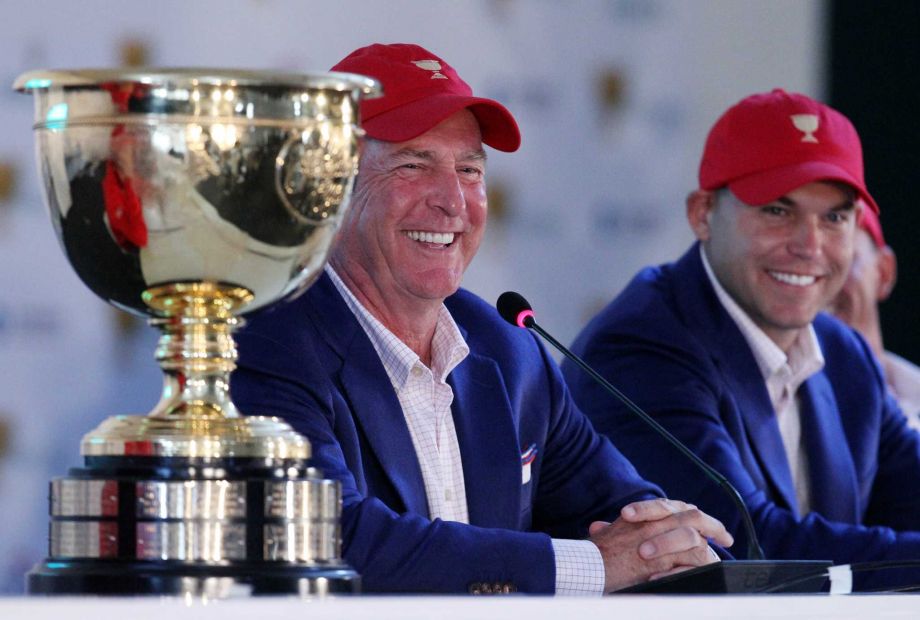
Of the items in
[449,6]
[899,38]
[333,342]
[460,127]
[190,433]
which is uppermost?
[899,38]

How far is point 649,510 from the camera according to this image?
2.02 meters

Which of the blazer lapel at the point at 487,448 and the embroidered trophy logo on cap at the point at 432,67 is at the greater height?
the embroidered trophy logo on cap at the point at 432,67

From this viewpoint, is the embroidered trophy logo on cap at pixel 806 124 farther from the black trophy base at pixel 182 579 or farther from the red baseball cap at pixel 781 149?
the black trophy base at pixel 182 579

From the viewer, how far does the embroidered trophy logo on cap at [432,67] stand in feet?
7.22

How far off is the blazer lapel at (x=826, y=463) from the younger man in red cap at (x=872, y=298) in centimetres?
76

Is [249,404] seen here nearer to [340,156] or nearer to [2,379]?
[340,156]

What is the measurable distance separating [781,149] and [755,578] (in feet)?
4.93

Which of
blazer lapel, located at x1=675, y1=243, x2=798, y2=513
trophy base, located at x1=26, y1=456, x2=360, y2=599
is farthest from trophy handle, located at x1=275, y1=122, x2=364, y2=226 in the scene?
blazer lapel, located at x1=675, y1=243, x2=798, y2=513

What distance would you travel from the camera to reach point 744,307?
3.03m

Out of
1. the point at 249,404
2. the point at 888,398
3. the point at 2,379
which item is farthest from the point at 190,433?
the point at 888,398

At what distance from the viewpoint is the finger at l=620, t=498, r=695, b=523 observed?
201 centimetres

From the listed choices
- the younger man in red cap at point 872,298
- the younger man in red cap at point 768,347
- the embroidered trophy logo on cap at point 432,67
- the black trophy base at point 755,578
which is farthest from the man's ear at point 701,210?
the black trophy base at point 755,578

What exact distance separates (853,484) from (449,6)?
4.06ft

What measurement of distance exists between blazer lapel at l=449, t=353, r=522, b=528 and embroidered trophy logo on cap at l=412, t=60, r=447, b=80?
1.21 feet
